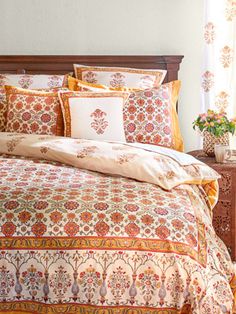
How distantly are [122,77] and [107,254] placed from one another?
2049 mm

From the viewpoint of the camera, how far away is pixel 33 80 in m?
4.06

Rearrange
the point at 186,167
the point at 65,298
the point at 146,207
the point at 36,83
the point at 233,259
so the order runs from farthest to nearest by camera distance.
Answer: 1. the point at 36,83
2. the point at 233,259
3. the point at 186,167
4. the point at 146,207
5. the point at 65,298

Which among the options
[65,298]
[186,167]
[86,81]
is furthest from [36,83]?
[65,298]

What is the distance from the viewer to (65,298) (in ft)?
7.17

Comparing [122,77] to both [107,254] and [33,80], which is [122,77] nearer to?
[33,80]

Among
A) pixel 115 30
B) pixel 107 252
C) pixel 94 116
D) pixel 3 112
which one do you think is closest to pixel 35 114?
pixel 3 112

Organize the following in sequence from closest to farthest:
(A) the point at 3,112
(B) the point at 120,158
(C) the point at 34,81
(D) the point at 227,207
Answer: (B) the point at 120,158, (D) the point at 227,207, (A) the point at 3,112, (C) the point at 34,81

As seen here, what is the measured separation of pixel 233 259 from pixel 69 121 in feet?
4.18

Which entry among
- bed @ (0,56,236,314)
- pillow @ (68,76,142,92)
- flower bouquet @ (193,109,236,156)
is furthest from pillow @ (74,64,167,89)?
bed @ (0,56,236,314)

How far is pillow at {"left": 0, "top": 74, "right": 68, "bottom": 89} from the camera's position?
159 inches

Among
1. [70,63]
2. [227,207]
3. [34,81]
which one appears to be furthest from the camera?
[70,63]

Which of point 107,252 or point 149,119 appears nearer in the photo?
point 107,252

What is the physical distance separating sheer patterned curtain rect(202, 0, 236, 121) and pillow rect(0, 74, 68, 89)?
3.28 ft

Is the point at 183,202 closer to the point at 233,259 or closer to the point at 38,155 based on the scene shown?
the point at 38,155
